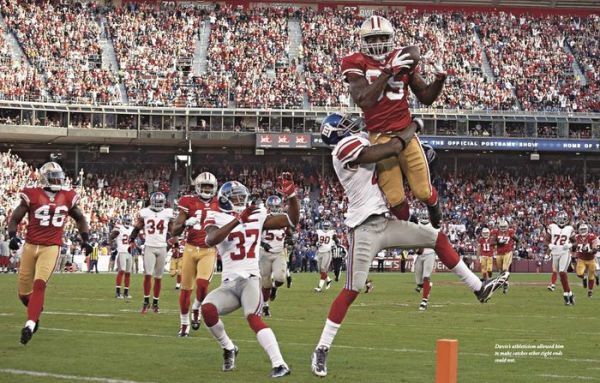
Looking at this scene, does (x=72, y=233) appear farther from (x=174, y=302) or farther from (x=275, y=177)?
(x=174, y=302)

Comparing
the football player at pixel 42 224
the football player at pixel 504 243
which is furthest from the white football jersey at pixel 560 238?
the football player at pixel 42 224

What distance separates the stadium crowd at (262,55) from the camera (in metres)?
52.4

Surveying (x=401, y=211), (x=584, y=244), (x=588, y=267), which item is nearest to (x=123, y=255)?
(x=584, y=244)

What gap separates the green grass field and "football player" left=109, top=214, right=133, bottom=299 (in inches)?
14.2

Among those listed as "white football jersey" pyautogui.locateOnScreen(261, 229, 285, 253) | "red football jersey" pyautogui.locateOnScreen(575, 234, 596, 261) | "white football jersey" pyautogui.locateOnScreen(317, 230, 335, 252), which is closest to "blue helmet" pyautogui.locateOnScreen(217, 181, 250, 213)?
"white football jersey" pyautogui.locateOnScreen(261, 229, 285, 253)

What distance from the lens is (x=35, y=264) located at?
518 inches

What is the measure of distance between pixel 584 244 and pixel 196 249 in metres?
14.1

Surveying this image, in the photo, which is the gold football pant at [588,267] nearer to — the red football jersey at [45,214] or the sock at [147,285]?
the sock at [147,285]

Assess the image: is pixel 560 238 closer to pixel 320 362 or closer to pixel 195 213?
pixel 195 213

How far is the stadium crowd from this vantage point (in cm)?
5238

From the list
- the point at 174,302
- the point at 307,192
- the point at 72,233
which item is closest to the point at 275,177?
the point at 307,192

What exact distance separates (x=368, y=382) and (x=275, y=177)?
43.4m

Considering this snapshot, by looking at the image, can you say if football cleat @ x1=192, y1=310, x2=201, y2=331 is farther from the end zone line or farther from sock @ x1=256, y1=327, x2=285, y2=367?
sock @ x1=256, y1=327, x2=285, y2=367

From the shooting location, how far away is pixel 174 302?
21906 mm
